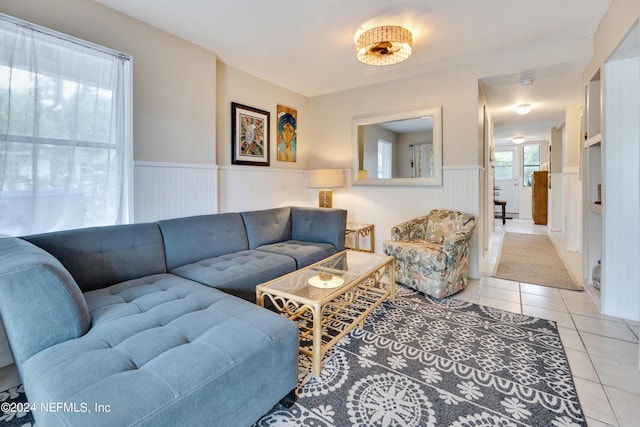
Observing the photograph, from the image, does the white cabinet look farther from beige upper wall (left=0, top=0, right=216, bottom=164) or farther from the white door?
→ the white door

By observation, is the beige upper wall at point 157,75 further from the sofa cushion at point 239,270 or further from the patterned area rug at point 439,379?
the patterned area rug at point 439,379

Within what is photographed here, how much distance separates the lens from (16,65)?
70.3 inches

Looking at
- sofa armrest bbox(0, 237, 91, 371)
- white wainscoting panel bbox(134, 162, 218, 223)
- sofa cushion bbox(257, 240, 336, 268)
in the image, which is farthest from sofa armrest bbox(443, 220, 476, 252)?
sofa armrest bbox(0, 237, 91, 371)

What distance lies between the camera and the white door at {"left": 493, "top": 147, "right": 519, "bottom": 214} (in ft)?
29.3

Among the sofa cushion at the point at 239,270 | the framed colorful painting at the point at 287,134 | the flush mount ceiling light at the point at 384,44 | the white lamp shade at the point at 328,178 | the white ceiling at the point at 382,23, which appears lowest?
the sofa cushion at the point at 239,270

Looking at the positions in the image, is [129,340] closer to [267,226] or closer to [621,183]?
[267,226]

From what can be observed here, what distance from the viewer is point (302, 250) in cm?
284

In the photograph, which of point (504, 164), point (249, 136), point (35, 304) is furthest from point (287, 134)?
point (504, 164)

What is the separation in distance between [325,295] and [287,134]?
2.87 m

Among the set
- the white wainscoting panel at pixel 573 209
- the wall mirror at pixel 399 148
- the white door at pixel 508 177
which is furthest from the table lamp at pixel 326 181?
the white door at pixel 508 177

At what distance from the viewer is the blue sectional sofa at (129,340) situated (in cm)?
92

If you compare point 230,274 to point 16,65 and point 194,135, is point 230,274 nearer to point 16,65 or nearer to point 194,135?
point 194,135

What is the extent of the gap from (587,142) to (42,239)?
4.33 meters

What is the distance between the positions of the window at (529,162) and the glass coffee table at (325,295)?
8309 mm
